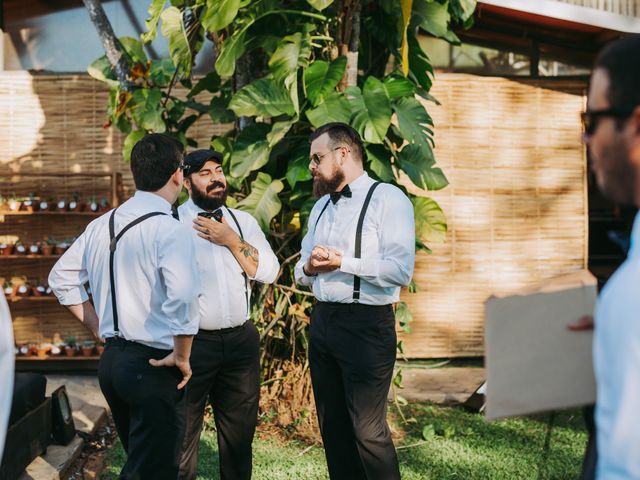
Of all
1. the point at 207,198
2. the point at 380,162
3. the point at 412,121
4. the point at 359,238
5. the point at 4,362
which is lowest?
the point at 4,362

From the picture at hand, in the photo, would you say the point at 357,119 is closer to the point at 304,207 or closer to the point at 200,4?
the point at 304,207

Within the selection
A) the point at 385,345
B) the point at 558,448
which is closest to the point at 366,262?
the point at 385,345

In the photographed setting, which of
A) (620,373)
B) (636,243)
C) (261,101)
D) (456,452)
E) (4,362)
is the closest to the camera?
(620,373)

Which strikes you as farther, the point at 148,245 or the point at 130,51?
the point at 130,51

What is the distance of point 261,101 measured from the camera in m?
5.49

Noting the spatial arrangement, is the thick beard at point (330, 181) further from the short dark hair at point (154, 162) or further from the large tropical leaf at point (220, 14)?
the large tropical leaf at point (220, 14)

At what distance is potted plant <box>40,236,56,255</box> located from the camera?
7586mm

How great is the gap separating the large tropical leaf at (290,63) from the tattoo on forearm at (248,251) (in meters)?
1.46

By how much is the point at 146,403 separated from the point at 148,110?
3.30 meters

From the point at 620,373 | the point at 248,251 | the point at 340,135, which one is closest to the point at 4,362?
the point at 620,373

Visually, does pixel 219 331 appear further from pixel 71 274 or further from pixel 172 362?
pixel 71 274

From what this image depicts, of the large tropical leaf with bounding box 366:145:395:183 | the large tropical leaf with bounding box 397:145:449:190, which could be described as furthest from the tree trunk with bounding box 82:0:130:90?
the large tropical leaf with bounding box 397:145:449:190

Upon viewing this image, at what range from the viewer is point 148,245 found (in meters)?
Answer: 3.36

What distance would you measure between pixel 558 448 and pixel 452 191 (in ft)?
11.0
